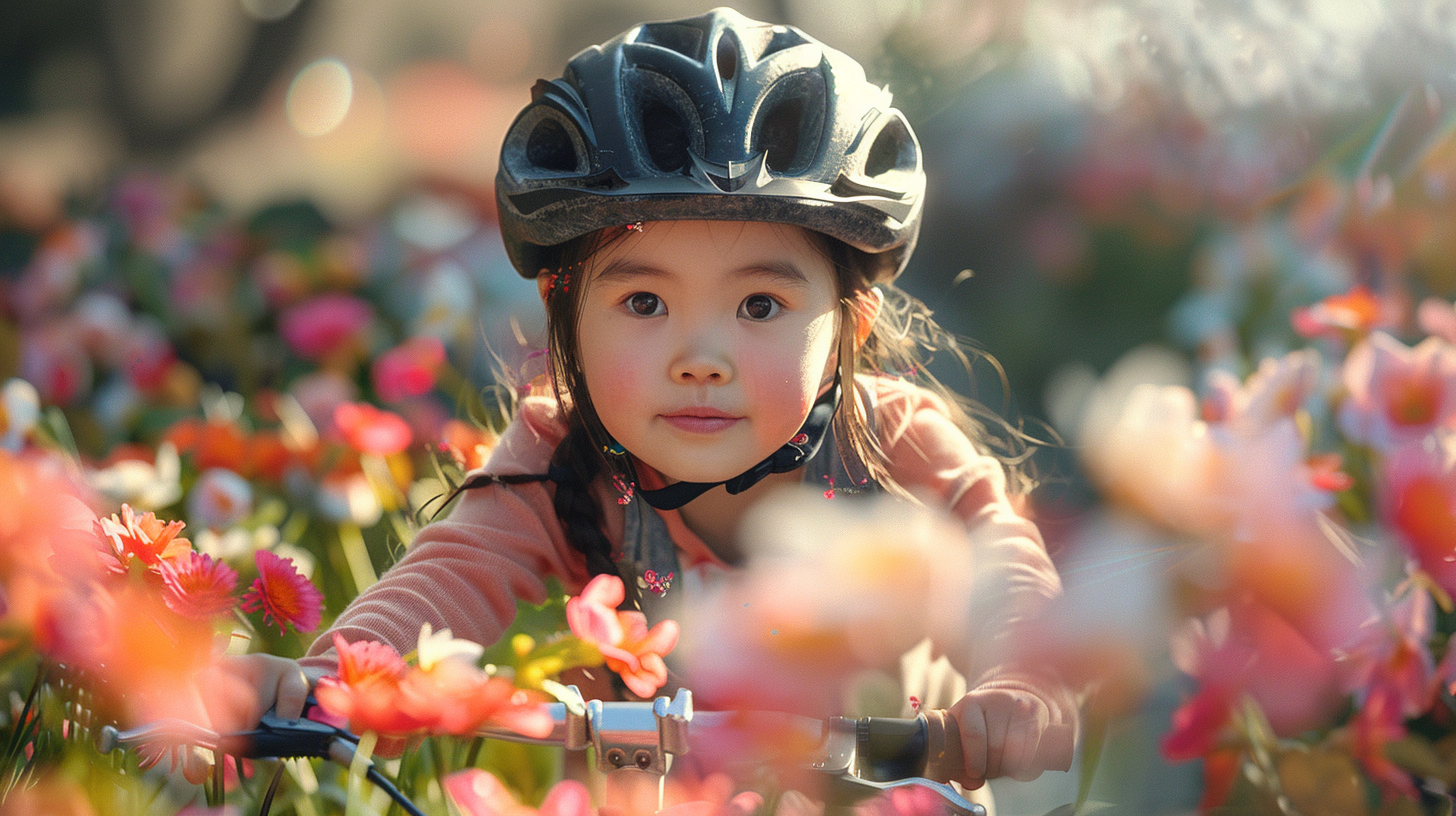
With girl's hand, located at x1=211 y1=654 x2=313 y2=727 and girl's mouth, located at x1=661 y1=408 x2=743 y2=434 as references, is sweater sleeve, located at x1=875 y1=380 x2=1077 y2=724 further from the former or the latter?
girl's hand, located at x1=211 y1=654 x2=313 y2=727

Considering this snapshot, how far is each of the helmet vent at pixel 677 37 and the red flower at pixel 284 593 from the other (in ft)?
1.62

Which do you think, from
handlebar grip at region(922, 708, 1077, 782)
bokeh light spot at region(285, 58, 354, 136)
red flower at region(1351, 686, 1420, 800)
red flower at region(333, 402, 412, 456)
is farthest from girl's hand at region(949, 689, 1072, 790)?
bokeh light spot at region(285, 58, 354, 136)

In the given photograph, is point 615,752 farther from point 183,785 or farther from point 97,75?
point 97,75

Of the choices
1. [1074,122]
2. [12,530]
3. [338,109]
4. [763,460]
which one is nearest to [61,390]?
[338,109]

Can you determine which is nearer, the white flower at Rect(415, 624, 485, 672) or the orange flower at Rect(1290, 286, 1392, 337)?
the white flower at Rect(415, 624, 485, 672)

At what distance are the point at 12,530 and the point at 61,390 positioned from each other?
1029 millimetres

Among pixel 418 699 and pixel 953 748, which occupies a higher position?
pixel 418 699

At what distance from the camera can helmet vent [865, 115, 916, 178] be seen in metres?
0.93

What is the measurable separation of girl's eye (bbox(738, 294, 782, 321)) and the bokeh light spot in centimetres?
150

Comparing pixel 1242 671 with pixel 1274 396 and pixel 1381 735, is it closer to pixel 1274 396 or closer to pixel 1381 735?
pixel 1381 735

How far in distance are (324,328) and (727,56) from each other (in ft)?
3.19

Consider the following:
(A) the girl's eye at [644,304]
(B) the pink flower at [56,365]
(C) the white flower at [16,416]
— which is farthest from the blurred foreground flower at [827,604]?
(B) the pink flower at [56,365]

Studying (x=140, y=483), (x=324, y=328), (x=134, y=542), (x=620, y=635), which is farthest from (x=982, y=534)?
(x=324, y=328)

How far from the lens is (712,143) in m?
0.81
